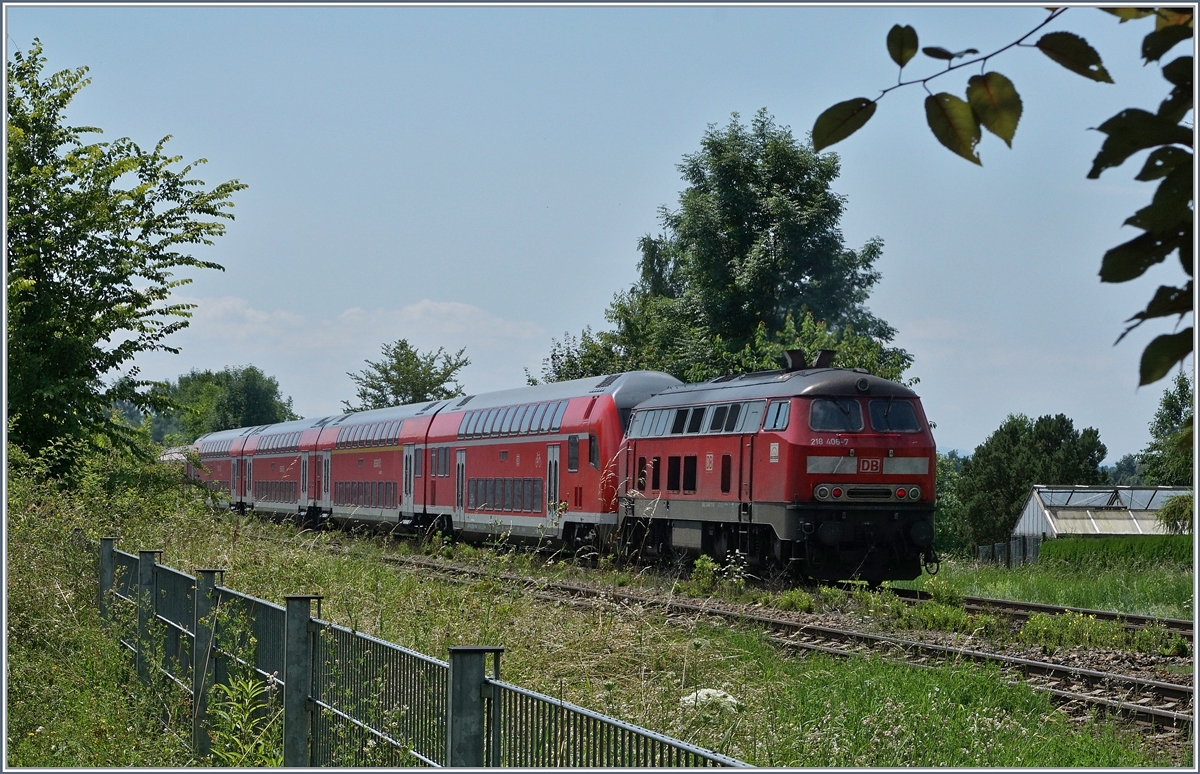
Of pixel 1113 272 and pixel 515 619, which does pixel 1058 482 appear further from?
pixel 1113 272

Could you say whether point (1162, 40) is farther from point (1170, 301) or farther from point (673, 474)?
point (673, 474)

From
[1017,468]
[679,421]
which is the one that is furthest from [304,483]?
[1017,468]

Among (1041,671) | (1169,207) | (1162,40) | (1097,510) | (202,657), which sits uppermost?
(1162,40)

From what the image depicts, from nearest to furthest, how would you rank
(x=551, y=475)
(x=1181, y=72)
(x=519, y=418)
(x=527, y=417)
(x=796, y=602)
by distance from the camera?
(x=1181, y=72) < (x=796, y=602) < (x=551, y=475) < (x=527, y=417) < (x=519, y=418)

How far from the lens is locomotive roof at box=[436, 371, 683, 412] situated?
22953mm

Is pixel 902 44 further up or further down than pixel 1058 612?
further up

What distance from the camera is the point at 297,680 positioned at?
696cm

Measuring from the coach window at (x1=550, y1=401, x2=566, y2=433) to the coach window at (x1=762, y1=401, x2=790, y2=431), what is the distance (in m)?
6.21

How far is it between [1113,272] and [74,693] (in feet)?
32.1

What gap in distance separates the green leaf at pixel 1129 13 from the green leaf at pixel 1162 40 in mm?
117

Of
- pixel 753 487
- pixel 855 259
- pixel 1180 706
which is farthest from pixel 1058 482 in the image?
pixel 1180 706

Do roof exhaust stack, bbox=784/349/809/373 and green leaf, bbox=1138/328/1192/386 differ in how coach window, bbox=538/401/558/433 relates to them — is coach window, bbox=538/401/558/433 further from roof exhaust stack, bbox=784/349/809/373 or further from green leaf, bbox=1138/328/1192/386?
green leaf, bbox=1138/328/1192/386

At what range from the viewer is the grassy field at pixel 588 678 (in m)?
7.74

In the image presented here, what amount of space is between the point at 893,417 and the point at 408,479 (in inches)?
610
